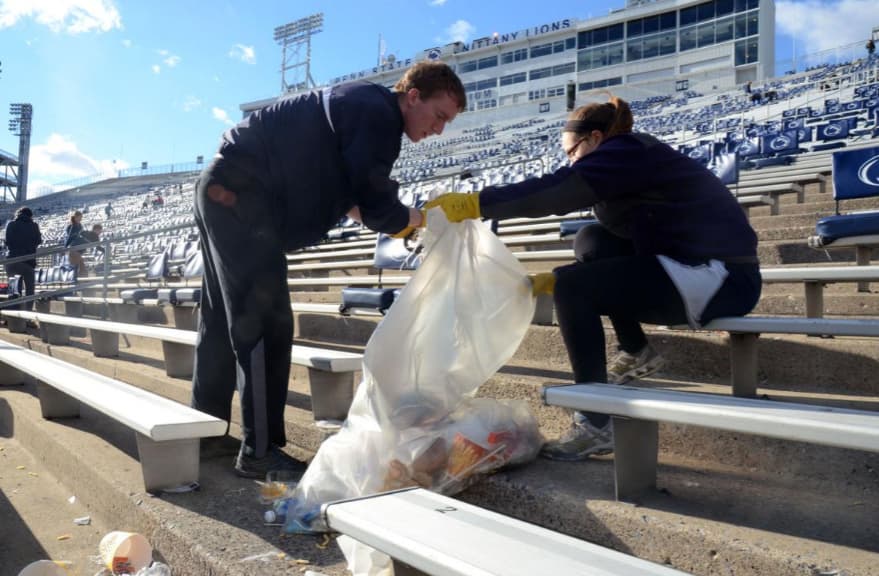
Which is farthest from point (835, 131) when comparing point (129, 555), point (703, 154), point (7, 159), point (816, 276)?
point (7, 159)

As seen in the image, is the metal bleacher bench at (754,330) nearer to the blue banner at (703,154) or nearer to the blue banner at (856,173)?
the blue banner at (856,173)

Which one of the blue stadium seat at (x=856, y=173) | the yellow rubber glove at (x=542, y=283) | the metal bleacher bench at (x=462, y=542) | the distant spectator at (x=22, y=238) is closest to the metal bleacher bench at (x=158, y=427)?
the metal bleacher bench at (x=462, y=542)

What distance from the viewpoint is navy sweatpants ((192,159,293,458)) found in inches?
73.7

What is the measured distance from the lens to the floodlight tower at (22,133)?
50.7 m

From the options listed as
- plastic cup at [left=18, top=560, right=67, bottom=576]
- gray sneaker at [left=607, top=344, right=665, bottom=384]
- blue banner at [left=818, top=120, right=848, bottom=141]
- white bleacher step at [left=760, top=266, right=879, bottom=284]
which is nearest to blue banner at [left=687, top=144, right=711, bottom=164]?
white bleacher step at [left=760, top=266, right=879, bottom=284]

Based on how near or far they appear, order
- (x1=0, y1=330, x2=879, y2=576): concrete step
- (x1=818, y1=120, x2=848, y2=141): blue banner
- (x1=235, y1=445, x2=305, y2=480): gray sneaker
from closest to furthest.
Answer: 1. (x1=0, y1=330, x2=879, y2=576): concrete step
2. (x1=235, y1=445, x2=305, y2=480): gray sneaker
3. (x1=818, y1=120, x2=848, y2=141): blue banner

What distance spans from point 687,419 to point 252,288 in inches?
49.5

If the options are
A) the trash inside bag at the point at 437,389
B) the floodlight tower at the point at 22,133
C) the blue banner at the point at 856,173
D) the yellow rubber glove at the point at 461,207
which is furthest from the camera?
the floodlight tower at the point at 22,133

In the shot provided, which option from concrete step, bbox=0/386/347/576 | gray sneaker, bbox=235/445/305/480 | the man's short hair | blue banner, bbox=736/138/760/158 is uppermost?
blue banner, bbox=736/138/760/158

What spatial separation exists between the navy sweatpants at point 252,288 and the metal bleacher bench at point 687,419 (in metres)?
0.89

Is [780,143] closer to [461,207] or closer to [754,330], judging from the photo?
[754,330]

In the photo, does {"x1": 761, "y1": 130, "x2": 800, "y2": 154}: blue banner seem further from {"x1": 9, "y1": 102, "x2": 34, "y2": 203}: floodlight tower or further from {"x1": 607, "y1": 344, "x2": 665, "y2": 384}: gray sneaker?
{"x1": 9, "y1": 102, "x2": 34, "y2": 203}: floodlight tower

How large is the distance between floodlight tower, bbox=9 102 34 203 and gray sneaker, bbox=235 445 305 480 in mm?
58103

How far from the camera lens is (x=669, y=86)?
1515 inches
